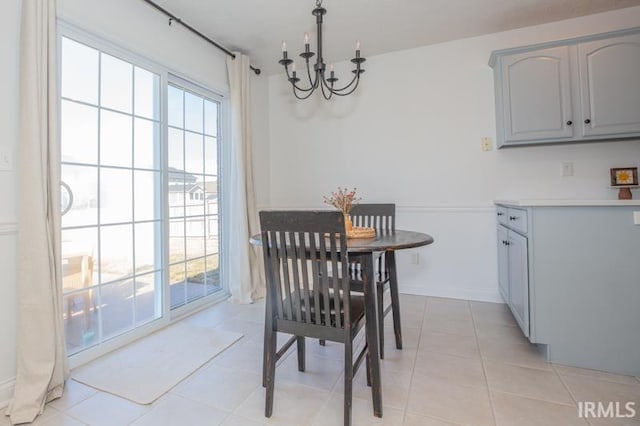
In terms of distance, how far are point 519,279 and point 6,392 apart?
2948mm

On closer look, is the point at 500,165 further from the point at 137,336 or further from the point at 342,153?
the point at 137,336

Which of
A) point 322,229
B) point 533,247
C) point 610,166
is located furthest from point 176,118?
point 610,166

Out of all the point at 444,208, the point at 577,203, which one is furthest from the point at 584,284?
the point at 444,208

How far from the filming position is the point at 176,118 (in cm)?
268

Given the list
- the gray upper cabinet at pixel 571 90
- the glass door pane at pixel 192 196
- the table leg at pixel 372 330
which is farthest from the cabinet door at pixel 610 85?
the glass door pane at pixel 192 196

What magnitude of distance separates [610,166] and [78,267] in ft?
13.1

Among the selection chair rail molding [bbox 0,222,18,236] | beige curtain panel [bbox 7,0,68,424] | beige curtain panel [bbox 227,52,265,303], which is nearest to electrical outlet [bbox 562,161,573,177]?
beige curtain panel [bbox 227,52,265,303]

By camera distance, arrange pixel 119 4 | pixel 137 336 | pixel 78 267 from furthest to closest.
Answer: pixel 137 336
pixel 119 4
pixel 78 267

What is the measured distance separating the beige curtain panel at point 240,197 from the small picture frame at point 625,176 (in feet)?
10.2

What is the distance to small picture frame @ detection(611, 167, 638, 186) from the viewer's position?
2.43m

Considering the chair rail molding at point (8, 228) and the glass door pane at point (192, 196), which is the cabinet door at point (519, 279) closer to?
the glass door pane at point (192, 196)

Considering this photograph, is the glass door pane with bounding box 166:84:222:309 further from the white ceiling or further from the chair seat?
the chair seat

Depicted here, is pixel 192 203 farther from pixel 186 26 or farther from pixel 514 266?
pixel 514 266

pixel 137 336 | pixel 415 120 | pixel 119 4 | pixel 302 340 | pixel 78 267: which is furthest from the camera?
pixel 415 120
